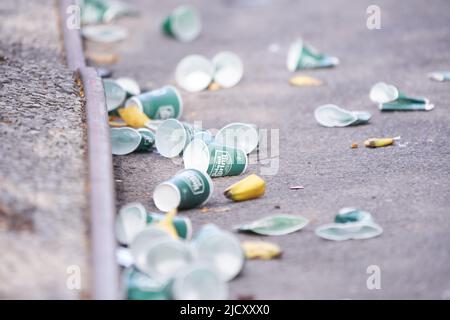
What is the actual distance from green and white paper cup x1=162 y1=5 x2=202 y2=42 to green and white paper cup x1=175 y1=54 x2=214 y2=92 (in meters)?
1.57

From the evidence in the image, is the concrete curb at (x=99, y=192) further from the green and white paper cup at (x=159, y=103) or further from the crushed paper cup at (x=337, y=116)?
the crushed paper cup at (x=337, y=116)

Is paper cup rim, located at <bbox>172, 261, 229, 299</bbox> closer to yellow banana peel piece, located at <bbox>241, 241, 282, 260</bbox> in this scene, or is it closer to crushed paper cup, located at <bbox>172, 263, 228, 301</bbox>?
crushed paper cup, located at <bbox>172, 263, 228, 301</bbox>

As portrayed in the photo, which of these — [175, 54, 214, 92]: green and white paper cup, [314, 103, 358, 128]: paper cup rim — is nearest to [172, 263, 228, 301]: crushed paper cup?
[314, 103, 358, 128]: paper cup rim

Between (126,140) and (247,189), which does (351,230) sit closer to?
(247,189)

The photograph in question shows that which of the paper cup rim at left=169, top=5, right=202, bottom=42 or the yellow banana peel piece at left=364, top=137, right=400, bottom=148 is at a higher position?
the paper cup rim at left=169, top=5, right=202, bottom=42

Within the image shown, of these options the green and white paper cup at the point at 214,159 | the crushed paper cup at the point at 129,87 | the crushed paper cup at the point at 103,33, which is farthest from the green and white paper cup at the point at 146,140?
the crushed paper cup at the point at 103,33

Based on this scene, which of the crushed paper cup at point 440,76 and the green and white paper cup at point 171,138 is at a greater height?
the crushed paper cup at point 440,76

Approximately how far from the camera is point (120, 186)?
13.2 ft

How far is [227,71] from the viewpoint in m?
5.77

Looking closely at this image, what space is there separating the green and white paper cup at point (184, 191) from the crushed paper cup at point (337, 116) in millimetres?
1452

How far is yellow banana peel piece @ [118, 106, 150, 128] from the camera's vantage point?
4.70m

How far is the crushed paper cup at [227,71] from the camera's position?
5.73 metres
